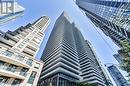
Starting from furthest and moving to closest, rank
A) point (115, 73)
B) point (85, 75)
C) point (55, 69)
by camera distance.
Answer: point (115, 73)
point (85, 75)
point (55, 69)

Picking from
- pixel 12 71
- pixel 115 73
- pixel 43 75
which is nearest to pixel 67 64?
pixel 43 75

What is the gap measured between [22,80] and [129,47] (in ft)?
96.3

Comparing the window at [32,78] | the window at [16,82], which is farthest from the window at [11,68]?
the window at [32,78]

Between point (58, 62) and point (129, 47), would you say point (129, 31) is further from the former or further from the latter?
point (58, 62)

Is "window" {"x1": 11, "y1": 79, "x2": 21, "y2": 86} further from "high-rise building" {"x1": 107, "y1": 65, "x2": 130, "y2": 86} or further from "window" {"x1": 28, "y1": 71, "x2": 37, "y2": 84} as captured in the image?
"high-rise building" {"x1": 107, "y1": 65, "x2": 130, "y2": 86}

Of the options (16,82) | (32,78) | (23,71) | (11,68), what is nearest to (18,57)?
(23,71)

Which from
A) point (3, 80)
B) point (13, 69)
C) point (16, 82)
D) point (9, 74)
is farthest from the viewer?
point (13, 69)

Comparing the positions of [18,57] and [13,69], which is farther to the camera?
[18,57]

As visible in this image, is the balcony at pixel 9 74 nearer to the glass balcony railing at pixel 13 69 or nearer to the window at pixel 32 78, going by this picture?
the glass balcony railing at pixel 13 69

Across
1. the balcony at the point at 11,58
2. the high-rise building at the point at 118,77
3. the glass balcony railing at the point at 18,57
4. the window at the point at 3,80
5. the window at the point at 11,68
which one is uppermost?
the high-rise building at the point at 118,77

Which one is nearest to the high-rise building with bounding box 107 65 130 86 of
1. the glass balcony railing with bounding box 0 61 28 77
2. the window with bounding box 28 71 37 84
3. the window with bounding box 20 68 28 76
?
the window with bounding box 28 71 37 84

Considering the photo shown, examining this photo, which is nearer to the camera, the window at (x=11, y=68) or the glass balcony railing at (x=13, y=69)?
the glass balcony railing at (x=13, y=69)

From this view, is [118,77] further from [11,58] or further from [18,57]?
[11,58]

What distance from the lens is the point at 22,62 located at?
40.5 m
